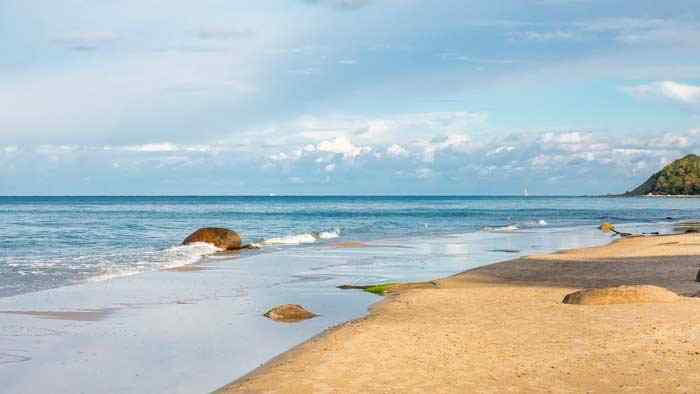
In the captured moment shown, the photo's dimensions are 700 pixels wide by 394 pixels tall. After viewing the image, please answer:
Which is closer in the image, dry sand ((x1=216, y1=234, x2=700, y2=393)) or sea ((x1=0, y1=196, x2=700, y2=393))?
dry sand ((x1=216, y1=234, x2=700, y2=393))

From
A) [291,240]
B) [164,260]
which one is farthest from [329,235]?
[164,260]

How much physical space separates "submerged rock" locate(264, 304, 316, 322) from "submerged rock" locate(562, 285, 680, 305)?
19.4 ft

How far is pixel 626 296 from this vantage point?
54.6ft

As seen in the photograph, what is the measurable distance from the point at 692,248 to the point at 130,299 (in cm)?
2340

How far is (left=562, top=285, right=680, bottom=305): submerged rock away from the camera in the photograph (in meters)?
16.5

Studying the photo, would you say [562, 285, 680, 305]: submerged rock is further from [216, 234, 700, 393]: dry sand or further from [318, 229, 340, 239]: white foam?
[318, 229, 340, 239]: white foam

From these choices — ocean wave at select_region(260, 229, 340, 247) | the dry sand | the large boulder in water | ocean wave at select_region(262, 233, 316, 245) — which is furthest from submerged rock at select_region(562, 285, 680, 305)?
ocean wave at select_region(262, 233, 316, 245)

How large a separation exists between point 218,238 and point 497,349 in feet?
96.3

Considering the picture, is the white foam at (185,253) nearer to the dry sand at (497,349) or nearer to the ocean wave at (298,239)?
the ocean wave at (298,239)

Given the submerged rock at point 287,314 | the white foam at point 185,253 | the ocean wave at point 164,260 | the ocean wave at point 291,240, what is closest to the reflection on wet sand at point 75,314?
the submerged rock at point 287,314

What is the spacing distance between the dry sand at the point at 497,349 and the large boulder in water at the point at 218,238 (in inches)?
835

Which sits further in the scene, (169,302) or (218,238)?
(218,238)

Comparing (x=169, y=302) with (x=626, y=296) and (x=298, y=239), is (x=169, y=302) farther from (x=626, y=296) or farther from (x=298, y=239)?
(x=298, y=239)

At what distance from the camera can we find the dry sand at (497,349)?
10.0m
